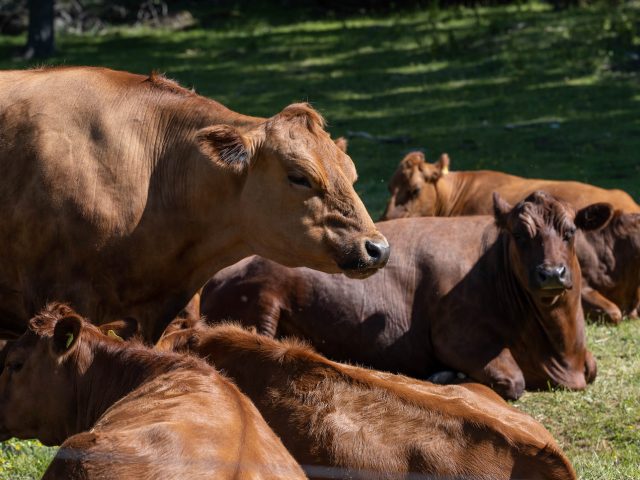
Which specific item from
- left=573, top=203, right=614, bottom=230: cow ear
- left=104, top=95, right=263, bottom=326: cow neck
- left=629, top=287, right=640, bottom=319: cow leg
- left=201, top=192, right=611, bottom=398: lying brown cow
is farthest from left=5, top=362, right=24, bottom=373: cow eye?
left=629, top=287, right=640, bottom=319: cow leg

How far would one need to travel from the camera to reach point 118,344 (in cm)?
660

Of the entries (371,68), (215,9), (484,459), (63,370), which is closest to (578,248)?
(484,459)

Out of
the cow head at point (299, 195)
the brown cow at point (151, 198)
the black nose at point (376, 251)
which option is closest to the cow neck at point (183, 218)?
the brown cow at point (151, 198)

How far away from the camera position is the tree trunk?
24.7 meters

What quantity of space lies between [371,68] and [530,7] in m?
4.66

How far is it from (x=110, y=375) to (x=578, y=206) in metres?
7.29

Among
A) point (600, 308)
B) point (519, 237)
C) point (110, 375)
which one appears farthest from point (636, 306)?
point (110, 375)

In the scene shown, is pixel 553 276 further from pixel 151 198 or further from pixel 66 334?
pixel 66 334

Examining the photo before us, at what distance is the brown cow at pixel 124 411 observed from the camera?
530 cm

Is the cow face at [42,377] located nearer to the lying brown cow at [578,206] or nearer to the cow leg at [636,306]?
the lying brown cow at [578,206]

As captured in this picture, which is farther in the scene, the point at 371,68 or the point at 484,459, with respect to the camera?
the point at 371,68

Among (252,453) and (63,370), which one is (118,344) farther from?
(252,453)

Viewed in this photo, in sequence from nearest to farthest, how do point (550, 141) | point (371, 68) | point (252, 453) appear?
1. point (252, 453)
2. point (550, 141)
3. point (371, 68)

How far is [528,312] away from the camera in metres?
10.0
